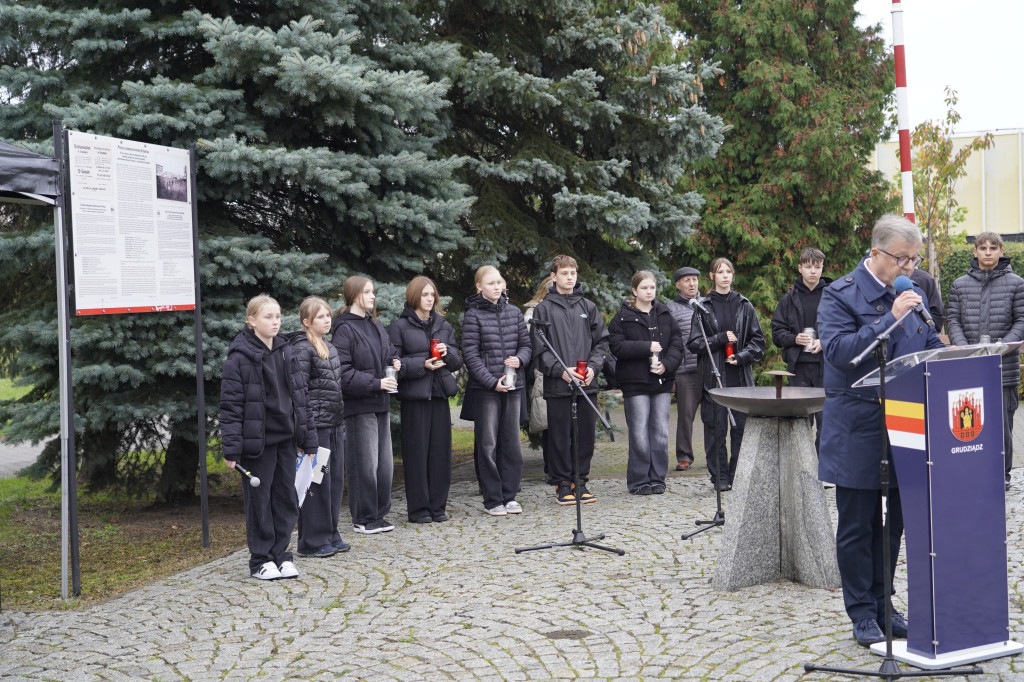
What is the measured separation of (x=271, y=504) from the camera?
6.69 meters

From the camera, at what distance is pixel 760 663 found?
4.65 m

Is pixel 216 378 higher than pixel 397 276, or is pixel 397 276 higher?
pixel 397 276

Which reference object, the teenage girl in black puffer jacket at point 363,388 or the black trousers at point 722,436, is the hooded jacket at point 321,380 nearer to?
the teenage girl in black puffer jacket at point 363,388

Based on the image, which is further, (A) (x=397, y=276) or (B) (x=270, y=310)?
(A) (x=397, y=276)

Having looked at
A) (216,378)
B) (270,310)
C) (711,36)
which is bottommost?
(216,378)

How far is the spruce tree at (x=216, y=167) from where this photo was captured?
25.6 ft

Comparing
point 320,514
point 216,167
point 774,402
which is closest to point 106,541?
point 320,514

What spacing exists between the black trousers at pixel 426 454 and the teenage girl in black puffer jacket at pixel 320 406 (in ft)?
3.23

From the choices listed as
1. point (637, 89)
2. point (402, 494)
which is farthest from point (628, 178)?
point (402, 494)

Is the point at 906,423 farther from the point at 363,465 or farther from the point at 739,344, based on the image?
the point at 739,344

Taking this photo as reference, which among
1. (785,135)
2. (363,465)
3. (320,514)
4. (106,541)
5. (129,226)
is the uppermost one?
(785,135)

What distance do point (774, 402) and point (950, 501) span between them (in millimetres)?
1407

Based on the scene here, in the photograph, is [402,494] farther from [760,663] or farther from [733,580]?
[760,663]

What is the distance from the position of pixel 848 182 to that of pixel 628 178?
7020mm
